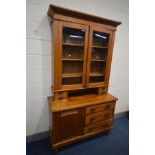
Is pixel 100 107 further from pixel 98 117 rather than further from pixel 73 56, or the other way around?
pixel 73 56

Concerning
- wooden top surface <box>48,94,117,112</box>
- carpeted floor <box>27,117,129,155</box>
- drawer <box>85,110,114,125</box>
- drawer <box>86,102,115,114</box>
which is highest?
wooden top surface <box>48,94,117,112</box>

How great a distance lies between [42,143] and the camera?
5.90 feet

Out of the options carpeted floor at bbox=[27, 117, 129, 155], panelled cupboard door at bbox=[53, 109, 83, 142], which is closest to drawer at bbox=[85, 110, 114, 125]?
panelled cupboard door at bbox=[53, 109, 83, 142]

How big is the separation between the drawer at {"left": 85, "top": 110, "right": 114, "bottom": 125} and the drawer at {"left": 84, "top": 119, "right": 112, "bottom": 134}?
0.07 m

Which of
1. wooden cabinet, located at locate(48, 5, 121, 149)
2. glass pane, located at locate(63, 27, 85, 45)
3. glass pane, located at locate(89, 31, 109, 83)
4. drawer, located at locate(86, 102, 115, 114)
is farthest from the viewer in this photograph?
glass pane, located at locate(89, 31, 109, 83)

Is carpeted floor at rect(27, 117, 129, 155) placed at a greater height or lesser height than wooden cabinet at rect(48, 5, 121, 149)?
lesser

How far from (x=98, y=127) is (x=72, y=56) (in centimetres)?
130

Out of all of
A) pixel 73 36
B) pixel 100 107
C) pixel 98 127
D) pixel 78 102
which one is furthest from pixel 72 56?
pixel 98 127

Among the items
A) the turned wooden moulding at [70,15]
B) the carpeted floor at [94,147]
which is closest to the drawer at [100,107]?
the carpeted floor at [94,147]

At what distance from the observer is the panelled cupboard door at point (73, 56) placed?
1.53m

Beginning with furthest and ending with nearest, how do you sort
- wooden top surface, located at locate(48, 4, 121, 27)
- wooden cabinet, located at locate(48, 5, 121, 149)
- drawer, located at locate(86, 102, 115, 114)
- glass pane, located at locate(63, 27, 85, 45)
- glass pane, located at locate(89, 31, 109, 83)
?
1. glass pane, located at locate(89, 31, 109, 83)
2. drawer, located at locate(86, 102, 115, 114)
3. glass pane, located at locate(63, 27, 85, 45)
4. wooden cabinet, located at locate(48, 5, 121, 149)
5. wooden top surface, located at locate(48, 4, 121, 27)

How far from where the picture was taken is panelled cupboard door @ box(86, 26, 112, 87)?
171 cm

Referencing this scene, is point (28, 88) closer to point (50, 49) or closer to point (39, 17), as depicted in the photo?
point (50, 49)

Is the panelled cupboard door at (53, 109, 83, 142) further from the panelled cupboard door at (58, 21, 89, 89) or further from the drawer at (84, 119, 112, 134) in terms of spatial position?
the panelled cupboard door at (58, 21, 89, 89)
